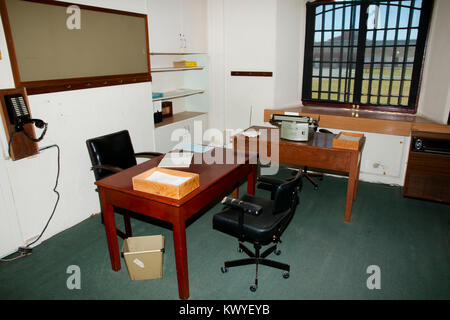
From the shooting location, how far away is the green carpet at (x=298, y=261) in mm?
2408

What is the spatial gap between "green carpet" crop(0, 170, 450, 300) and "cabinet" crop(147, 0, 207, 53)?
7.21ft

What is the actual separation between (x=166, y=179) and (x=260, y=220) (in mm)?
772

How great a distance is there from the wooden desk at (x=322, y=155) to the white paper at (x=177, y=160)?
0.92m

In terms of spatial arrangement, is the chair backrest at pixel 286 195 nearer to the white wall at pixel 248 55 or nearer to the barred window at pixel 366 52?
the white wall at pixel 248 55

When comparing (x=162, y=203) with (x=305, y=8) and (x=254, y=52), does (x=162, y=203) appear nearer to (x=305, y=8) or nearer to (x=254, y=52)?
(x=254, y=52)

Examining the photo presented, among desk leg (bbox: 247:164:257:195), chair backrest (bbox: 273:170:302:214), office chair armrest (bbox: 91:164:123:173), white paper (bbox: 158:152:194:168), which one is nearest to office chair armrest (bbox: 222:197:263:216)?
chair backrest (bbox: 273:170:302:214)

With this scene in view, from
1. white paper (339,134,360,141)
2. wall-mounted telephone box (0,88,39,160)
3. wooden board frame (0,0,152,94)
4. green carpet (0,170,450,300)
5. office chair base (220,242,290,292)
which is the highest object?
wooden board frame (0,0,152,94)

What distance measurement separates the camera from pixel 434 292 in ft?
7.84

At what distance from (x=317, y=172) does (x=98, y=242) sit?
10.1 feet

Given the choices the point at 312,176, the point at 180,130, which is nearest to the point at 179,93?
the point at 180,130

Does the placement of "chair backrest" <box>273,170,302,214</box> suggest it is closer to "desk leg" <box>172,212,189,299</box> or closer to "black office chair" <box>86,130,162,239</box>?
"desk leg" <box>172,212,189,299</box>

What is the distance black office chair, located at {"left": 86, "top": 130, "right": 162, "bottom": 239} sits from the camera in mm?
2967

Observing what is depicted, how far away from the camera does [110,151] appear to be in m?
3.15

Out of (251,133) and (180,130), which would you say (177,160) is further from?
(180,130)
